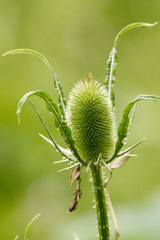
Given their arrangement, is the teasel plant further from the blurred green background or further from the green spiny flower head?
the blurred green background

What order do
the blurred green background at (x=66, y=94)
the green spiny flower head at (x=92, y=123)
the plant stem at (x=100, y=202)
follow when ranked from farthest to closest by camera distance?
the blurred green background at (x=66, y=94) → the green spiny flower head at (x=92, y=123) → the plant stem at (x=100, y=202)

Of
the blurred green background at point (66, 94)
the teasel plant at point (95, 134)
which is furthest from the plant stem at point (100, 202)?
the blurred green background at point (66, 94)

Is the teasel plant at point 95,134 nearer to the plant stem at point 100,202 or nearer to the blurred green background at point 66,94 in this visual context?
the plant stem at point 100,202

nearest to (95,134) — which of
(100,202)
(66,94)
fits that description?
(100,202)

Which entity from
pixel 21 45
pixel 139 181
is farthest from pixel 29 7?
pixel 139 181

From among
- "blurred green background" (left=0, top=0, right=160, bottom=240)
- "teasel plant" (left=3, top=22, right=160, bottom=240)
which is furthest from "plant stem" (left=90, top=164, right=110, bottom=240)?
"blurred green background" (left=0, top=0, right=160, bottom=240)

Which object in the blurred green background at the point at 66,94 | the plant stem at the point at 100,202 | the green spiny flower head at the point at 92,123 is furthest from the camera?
the blurred green background at the point at 66,94
